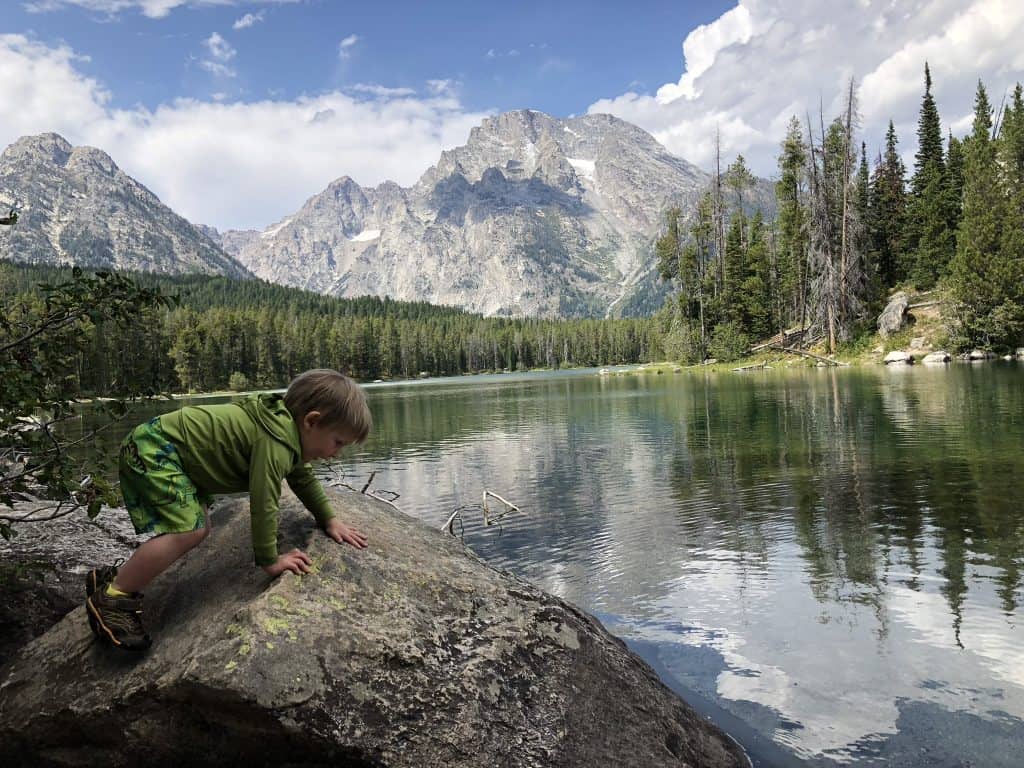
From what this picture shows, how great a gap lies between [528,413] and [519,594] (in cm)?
3906

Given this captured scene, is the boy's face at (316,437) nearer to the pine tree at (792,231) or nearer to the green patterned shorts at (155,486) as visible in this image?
the green patterned shorts at (155,486)

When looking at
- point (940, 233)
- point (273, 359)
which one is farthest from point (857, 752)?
point (273, 359)

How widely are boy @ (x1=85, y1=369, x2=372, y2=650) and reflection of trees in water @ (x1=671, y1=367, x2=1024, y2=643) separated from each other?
23.4ft

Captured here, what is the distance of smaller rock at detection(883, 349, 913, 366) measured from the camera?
54469 mm

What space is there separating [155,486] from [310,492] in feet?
2.89

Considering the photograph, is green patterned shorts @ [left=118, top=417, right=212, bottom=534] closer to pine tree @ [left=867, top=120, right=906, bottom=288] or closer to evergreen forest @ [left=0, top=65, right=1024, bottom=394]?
evergreen forest @ [left=0, top=65, right=1024, bottom=394]

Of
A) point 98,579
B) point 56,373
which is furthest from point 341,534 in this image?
point 56,373

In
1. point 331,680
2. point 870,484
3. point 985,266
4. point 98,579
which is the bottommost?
point 870,484

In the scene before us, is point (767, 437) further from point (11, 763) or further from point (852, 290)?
point (852, 290)

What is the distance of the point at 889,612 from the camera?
8023mm

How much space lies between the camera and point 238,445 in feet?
13.0

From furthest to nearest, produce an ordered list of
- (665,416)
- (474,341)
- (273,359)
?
(474,341) → (273,359) → (665,416)

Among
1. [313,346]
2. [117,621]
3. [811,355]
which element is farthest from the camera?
[313,346]

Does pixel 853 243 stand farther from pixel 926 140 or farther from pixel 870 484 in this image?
pixel 870 484
